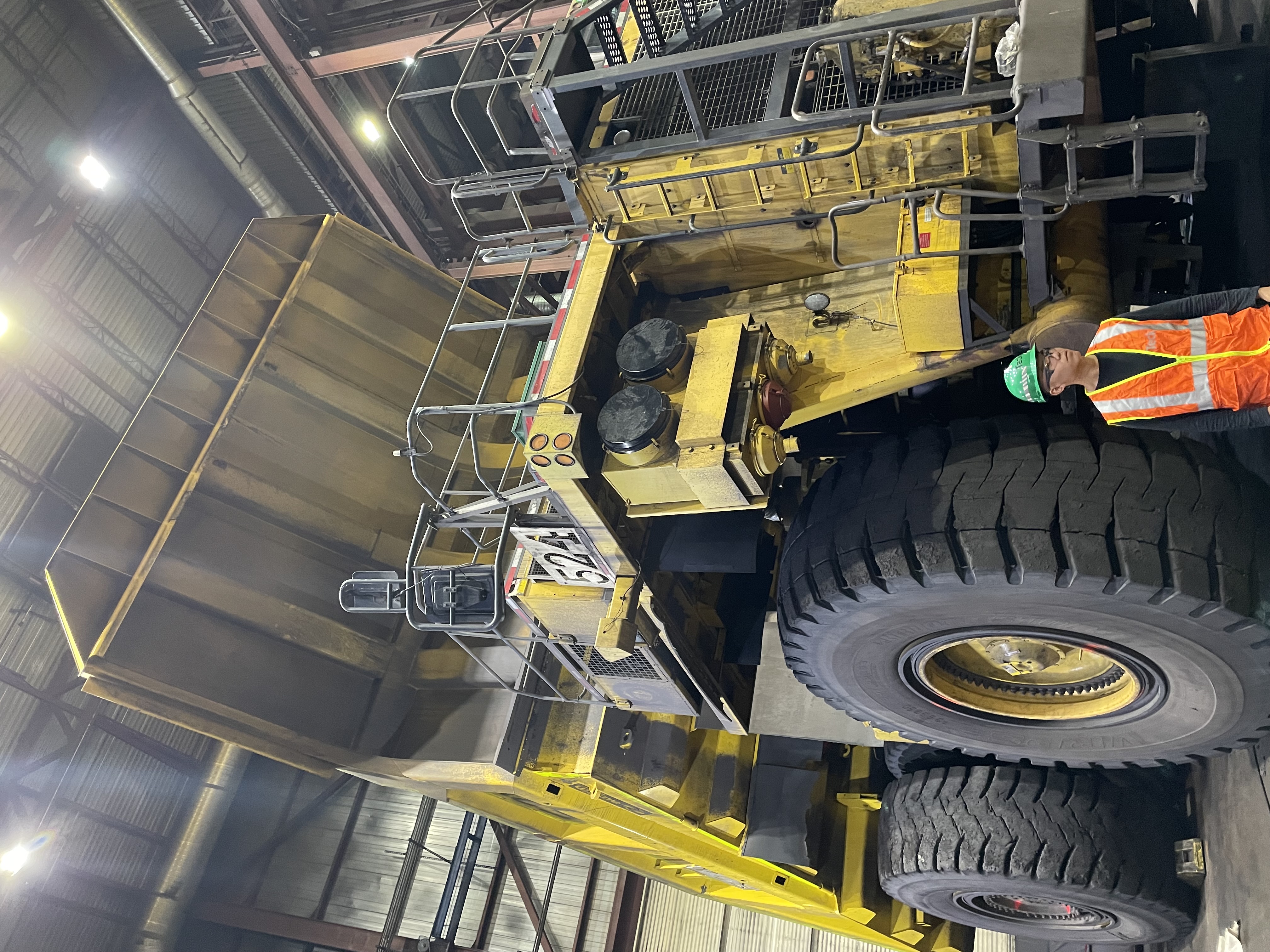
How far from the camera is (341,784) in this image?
11.5m

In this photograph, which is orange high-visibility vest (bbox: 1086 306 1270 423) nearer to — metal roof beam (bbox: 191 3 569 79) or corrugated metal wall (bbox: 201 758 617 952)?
metal roof beam (bbox: 191 3 569 79)

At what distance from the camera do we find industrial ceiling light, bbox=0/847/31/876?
377 inches

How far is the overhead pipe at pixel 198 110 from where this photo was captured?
9.52 m

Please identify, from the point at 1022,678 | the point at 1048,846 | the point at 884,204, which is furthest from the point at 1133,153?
the point at 1048,846

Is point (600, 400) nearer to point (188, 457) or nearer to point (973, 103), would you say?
point (973, 103)

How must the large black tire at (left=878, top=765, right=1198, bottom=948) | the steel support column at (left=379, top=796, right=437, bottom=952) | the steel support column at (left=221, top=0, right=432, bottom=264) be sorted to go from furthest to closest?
the steel support column at (left=379, top=796, right=437, bottom=952) → the steel support column at (left=221, top=0, right=432, bottom=264) → the large black tire at (left=878, top=765, right=1198, bottom=948)

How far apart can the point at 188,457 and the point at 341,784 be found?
712 cm

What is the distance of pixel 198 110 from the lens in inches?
393

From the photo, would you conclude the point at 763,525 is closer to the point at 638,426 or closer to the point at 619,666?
the point at 619,666

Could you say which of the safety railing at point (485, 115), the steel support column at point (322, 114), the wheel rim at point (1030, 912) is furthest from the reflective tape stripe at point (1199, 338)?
the steel support column at point (322, 114)

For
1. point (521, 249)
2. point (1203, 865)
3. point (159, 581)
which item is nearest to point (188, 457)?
point (159, 581)

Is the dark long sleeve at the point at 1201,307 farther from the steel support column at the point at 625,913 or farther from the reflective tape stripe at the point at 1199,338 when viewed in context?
the steel support column at the point at 625,913

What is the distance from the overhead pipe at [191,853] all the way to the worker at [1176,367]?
12018 mm

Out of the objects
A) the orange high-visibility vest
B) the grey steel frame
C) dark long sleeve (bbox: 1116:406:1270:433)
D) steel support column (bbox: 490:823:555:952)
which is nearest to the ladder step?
the grey steel frame
